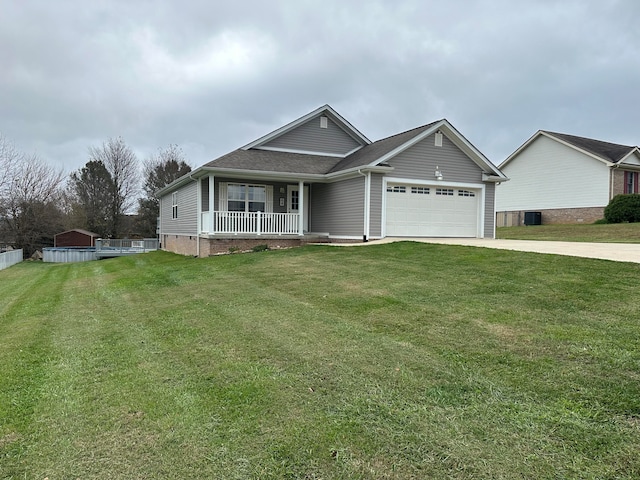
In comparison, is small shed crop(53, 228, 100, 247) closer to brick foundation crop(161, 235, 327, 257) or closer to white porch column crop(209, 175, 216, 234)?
brick foundation crop(161, 235, 327, 257)

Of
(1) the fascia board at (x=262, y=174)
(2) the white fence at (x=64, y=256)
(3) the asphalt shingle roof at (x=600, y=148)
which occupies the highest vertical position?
(3) the asphalt shingle roof at (x=600, y=148)

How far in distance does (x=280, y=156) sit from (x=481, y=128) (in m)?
17.9

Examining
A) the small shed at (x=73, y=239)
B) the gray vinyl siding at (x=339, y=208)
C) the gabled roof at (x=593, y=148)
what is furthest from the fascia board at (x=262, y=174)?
the small shed at (x=73, y=239)

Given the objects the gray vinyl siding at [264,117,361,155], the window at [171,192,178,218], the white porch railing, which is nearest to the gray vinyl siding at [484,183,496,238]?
the gray vinyl siding at [264,117,361,155]

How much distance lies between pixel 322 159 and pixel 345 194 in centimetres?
356

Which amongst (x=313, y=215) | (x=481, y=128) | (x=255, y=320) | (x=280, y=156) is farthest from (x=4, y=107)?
(x=481, y=128)

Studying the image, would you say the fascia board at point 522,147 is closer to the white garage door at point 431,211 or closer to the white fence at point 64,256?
the white garage door at point 431,211

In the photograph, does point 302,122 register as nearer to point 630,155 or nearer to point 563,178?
point 563,178

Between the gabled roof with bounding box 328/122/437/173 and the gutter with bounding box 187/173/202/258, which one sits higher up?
the gabled roof with bounding box 328/122/437/173

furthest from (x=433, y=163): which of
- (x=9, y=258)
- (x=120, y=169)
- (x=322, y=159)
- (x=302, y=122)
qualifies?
(x=120, y=169)

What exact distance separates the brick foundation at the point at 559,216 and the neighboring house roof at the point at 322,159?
1169 centimetres

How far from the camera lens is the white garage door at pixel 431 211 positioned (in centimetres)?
1599

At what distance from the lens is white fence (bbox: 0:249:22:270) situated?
21594mm

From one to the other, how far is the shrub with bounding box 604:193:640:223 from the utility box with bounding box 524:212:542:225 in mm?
5473
